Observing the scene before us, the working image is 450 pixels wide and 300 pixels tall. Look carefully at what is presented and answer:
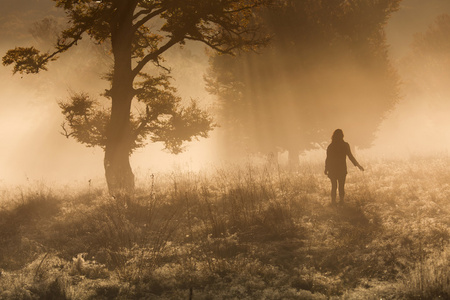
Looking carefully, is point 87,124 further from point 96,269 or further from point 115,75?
point 96,269

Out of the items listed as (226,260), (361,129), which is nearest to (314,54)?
(361,129)

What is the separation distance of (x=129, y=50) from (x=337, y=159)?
7622 millimetres

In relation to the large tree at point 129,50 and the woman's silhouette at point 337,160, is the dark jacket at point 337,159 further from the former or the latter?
the large tree at point 129,50

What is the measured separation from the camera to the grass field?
17.7ft

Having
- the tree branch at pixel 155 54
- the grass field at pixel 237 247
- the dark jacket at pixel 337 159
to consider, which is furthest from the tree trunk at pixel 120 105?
the dark jacket at pixel 337 159

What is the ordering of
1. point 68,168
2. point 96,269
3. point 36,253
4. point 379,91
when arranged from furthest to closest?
point 68,168
point 379,91
point 36,253
point 96,269

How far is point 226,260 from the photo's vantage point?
6.44 m

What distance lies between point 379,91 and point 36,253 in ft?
65.6

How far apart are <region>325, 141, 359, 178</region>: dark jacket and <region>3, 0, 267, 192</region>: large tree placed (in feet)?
14.4

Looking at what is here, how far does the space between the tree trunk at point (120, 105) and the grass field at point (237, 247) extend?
1.96 metres

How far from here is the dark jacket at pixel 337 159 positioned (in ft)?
Result: 35.4

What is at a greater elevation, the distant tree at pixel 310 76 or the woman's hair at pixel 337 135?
the distant tree at pixel 310 76

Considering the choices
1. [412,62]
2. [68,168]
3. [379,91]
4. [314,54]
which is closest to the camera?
[314,54]

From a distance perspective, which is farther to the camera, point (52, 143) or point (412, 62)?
point (52, 143)
